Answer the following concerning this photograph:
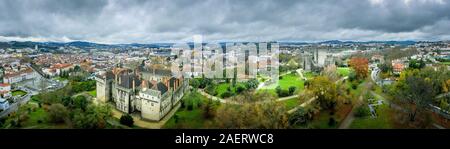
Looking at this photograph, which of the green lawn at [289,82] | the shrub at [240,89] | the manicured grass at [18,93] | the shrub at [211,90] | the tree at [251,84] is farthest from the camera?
the green lawn at [289,82]

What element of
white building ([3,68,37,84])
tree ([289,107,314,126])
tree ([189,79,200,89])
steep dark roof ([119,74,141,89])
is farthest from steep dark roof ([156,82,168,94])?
white building ([3,68,37,84])

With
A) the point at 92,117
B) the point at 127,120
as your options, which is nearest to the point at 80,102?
the point at 92,117

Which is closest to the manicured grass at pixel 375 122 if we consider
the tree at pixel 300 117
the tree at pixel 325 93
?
the tree at pixel 325 93

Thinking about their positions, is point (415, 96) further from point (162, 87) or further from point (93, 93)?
point (93, 93)

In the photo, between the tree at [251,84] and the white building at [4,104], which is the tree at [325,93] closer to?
the tree at [251,84]

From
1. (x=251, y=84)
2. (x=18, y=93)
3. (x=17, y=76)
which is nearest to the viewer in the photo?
(x=18, y=93)

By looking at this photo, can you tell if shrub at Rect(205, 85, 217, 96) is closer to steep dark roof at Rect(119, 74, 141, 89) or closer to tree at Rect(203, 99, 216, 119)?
tree at Rect(203, 99, 216, 119)

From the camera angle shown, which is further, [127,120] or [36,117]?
[36,117]

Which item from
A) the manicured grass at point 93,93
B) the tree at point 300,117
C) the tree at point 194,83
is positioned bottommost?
the tree at point 300,117
